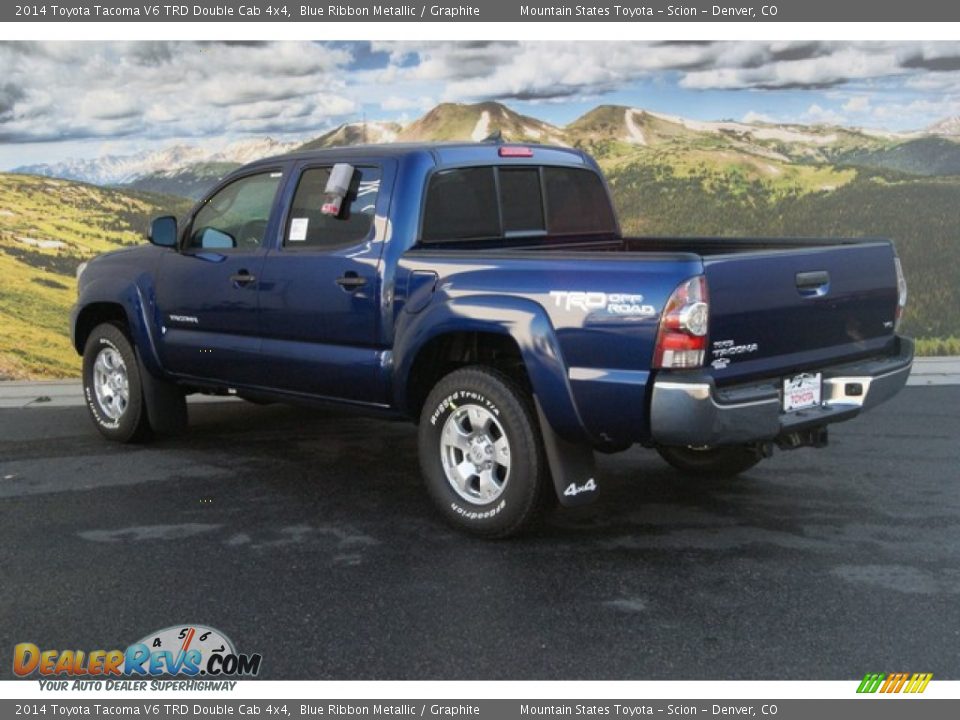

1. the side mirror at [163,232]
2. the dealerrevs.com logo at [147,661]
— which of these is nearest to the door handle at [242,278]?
the side mirror at [163,232]

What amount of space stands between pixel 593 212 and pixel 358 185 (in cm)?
155

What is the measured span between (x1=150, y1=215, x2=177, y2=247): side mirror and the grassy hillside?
15.0 feet

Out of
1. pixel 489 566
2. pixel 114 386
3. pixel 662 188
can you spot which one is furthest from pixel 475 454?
pixel 662 188

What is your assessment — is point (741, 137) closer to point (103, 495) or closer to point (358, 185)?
point (358, 185)

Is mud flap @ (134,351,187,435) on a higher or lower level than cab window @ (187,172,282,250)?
lower

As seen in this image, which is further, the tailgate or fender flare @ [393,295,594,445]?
fender flare @ [393,295,594,445]

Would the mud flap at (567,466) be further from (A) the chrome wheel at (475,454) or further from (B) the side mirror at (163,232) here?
(B) the side mirror at (163,232)

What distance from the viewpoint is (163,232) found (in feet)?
22.5

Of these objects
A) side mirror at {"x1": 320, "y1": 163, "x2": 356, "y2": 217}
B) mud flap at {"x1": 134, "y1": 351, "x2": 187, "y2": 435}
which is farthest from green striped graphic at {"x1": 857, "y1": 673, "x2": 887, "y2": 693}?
mud flap at {"x1": 134, "y1": 351, "x2": 187, "y2": 435}

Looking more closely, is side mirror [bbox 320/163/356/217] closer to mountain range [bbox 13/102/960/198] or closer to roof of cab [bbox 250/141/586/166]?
roof of cab [bbox 250/141/586/166]

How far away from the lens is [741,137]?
12.4 m

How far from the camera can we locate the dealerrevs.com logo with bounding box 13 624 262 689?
388cm

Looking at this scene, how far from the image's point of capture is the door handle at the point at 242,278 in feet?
20.9

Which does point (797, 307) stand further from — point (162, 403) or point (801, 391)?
point (162, 403)
